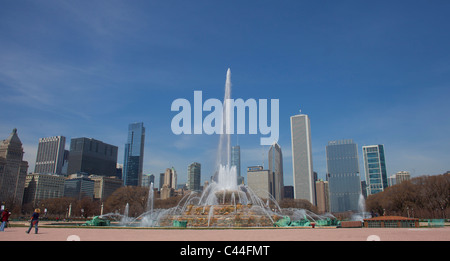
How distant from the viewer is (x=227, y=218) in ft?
93.8

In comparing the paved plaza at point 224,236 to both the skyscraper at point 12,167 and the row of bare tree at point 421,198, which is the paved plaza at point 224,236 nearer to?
the row of bare tree at point 421,198

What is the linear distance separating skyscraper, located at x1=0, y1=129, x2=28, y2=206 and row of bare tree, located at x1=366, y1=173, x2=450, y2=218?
6780 inches

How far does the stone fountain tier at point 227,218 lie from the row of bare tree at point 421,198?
4513cm

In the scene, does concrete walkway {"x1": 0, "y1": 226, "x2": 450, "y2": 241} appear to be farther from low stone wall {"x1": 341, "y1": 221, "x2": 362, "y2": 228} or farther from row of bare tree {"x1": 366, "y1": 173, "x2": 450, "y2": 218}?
row of bare tree {"x1": 366, "y1": 173, "x2": 450, "y2": 218}

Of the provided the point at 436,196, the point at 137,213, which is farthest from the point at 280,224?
the point at 137,213

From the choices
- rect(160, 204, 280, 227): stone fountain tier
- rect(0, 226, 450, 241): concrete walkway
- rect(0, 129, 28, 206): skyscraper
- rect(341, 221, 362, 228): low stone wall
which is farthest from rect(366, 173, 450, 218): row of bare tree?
rect(0, 129, 28, 206): skyscraper

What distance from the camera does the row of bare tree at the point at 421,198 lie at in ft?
204

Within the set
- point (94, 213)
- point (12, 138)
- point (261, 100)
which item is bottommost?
point (94, 213)

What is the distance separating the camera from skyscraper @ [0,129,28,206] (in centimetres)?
17075

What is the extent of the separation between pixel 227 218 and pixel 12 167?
18818cm
